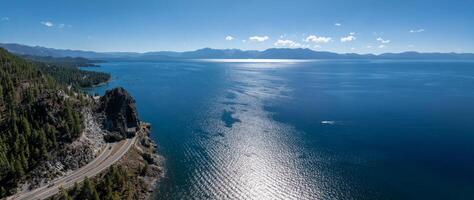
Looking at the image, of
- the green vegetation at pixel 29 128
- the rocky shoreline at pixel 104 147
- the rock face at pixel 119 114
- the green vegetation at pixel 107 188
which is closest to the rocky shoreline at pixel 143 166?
the rocky shoreline at pixel 104 147

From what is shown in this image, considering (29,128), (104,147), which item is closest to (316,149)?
(104,147)

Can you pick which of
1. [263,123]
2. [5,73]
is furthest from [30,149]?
[263,123]

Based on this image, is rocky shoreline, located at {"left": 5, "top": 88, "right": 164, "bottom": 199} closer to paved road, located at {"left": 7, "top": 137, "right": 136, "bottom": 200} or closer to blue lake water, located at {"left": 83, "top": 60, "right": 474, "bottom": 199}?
paved road, located at {"left": 7, "top": 137, "right": 136, "bottom": 200}

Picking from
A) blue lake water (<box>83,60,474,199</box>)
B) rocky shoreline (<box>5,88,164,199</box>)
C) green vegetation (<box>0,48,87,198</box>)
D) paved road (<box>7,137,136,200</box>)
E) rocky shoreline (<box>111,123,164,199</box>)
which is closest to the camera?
paved road (<box>7,137,136,200</box>)

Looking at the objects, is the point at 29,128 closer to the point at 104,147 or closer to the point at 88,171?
the point at 104,147

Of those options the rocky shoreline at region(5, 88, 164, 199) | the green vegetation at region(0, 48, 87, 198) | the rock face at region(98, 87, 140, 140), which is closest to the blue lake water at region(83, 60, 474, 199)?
the rocky shoreline at region(5, 88, 164, 199)

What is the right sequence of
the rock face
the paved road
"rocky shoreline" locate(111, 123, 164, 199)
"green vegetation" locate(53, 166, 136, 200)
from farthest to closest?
the rock face, "rocky shoreline" locate(111, 123, 164, 199), the paved road, "green vegetation" locate(53, 166, 136, 200)
